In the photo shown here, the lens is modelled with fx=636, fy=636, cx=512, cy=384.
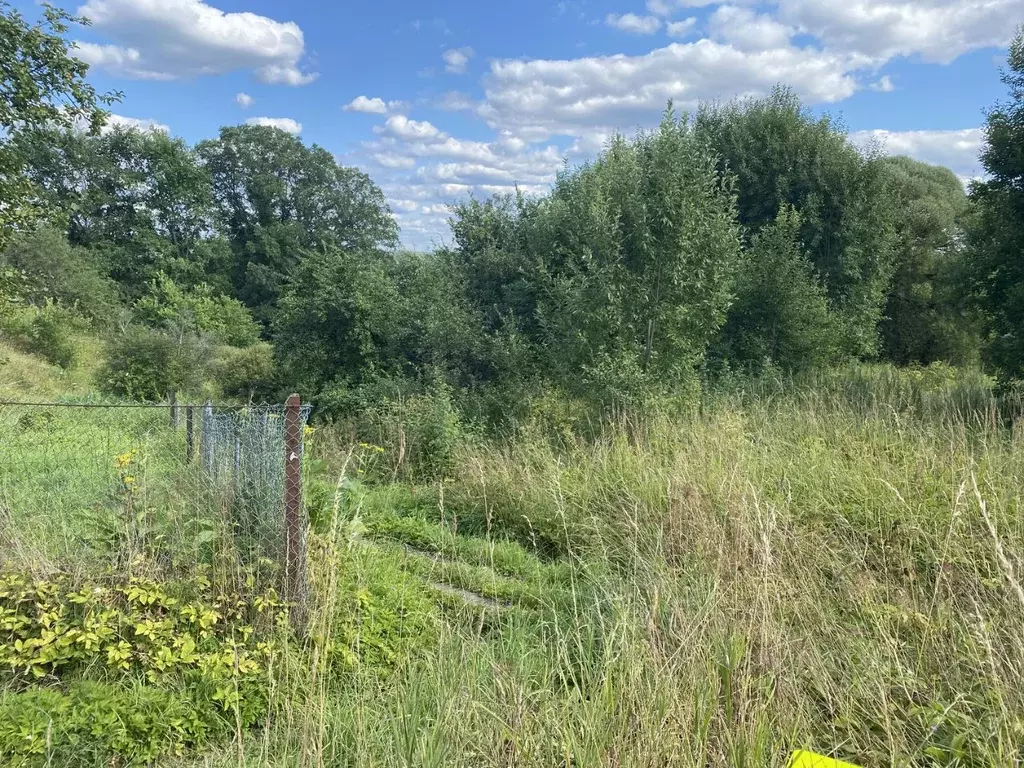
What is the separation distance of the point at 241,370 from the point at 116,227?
2942 centimetres

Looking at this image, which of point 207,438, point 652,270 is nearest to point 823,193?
point 652,270

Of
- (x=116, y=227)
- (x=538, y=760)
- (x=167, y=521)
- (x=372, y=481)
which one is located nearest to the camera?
(x=538, y=760)

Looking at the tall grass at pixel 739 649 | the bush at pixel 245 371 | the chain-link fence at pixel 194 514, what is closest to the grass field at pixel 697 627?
the tall grass at pixel 739 649

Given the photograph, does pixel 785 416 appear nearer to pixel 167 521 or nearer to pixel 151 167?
pixel 167 521

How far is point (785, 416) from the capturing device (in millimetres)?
7492

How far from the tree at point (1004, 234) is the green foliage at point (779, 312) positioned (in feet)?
11.9

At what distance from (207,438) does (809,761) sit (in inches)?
198

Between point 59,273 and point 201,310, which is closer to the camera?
point 59,273

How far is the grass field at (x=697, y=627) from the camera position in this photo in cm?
245

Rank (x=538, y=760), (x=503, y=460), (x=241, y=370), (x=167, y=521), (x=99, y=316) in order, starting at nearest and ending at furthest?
(x=538, y=760), (x=167, y=521), (x=503, y=460), (x=241, y=370), (x=99, y=316)

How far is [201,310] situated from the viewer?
118 feet

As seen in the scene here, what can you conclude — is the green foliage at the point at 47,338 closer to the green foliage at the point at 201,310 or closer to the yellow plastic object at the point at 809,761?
the green foliage at the point at 201,310

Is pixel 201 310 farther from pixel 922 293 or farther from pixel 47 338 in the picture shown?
pixel 922 293

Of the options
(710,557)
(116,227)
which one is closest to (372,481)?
(710,557)
